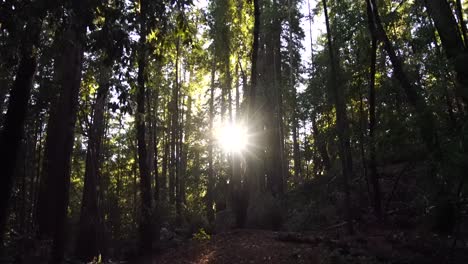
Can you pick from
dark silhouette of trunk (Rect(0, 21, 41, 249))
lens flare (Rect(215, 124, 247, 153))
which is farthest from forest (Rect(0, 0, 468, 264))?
lens flare (Rect(215, 124, 247, 153))

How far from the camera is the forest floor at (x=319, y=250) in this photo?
7473 mm

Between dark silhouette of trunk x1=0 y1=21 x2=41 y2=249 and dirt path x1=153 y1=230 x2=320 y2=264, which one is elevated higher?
dark silhouette of trunk x1=0 y1=21 x2=41 y2=249

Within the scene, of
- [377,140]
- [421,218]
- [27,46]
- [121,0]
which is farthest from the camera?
[421,218]

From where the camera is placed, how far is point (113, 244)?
56.1 feet

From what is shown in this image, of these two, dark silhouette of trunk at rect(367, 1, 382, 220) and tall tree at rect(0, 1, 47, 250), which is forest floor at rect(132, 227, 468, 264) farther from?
tall tree at rect(0, 1, 47, 250)

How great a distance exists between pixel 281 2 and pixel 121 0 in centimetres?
1826

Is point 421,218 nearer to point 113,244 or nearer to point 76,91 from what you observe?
point 76,91

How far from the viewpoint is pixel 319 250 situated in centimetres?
806

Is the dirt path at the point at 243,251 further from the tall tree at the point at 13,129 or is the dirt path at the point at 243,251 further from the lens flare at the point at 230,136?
the lens flare at the point at 230,136

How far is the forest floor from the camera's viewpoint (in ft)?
24.5

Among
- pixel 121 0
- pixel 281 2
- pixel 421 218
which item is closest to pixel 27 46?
pixel 121 0

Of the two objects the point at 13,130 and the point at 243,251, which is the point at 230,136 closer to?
the point at 243,251

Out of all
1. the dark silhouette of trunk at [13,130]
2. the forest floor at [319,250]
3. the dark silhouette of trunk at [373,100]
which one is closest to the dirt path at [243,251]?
the forest floor at [319,250]

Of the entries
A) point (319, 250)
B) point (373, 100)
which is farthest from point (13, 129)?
point (373, 100)
